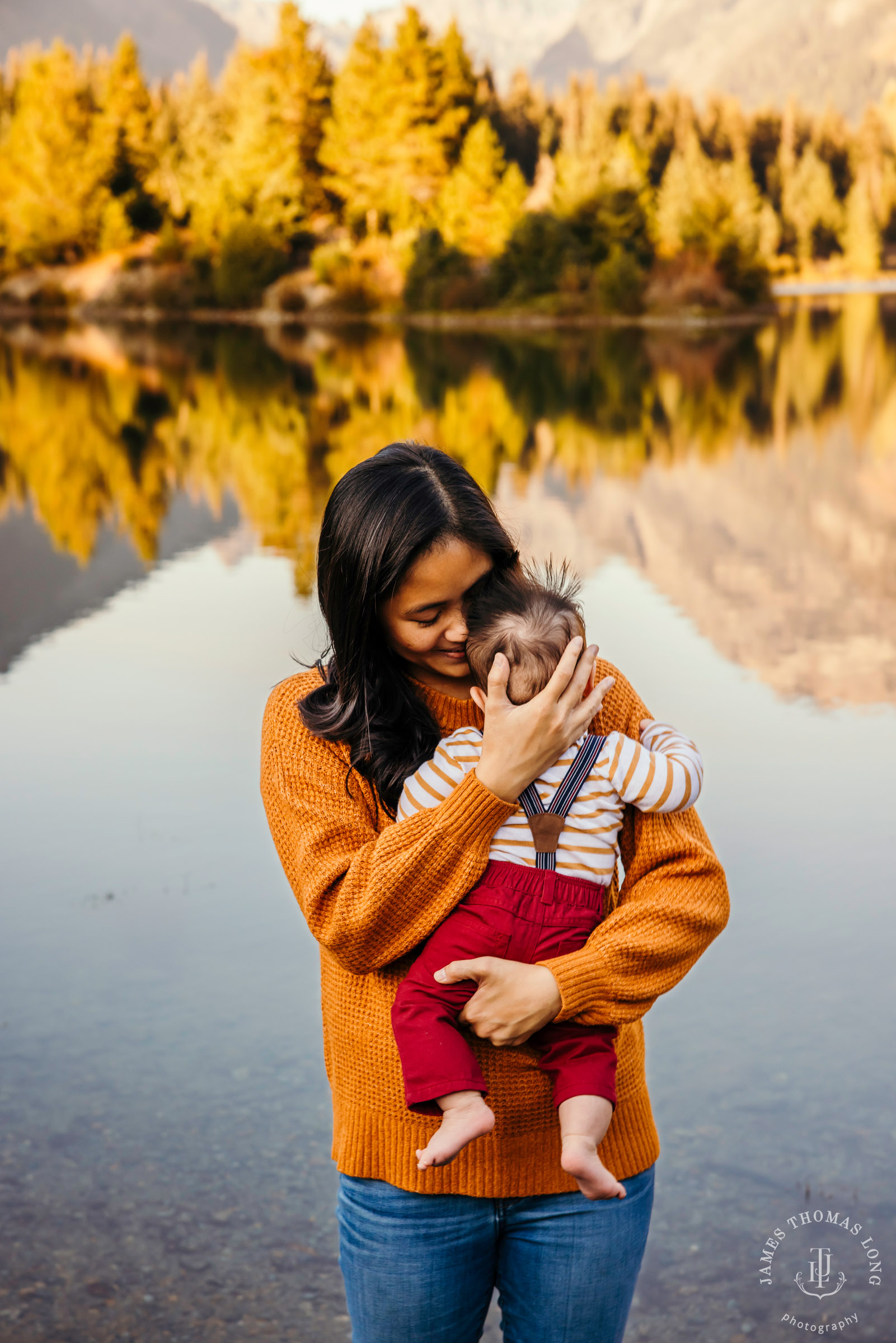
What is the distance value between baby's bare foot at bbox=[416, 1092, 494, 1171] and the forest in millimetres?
42283

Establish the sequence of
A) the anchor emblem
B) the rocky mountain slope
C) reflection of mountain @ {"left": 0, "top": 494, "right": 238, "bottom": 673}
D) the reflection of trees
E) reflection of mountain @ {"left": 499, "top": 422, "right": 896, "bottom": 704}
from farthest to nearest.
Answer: the rocky mountain slope, the reflection of trees, reflection of mountain @ {"left": 0, "top": 494, "right": 238, "bottom": 673}, reflection of mountain @ {"left": 499, "top": 422, "right": 896, "bottom": 704}, the anchor emblem

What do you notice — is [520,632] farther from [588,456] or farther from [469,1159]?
[588,456]

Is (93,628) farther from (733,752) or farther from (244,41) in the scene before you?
(244,41)

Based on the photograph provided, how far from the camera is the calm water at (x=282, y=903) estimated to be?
121 inches

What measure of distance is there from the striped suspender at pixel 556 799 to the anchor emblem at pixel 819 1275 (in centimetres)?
167

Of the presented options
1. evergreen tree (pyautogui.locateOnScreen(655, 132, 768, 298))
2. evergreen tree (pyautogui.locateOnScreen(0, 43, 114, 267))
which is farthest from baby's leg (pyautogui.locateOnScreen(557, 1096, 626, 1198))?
evergreen tree (pyautogui.locateOnScreen(0, 43, 114, 267))

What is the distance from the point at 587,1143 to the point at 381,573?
2.76 ft

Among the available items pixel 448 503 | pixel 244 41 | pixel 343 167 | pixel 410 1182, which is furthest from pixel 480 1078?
pixel 244 41

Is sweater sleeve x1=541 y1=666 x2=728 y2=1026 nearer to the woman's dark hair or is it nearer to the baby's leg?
the baby's leg

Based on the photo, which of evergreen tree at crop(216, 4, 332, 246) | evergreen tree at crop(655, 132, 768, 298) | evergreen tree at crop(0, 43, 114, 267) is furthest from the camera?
evergreen tree at crop(0, 43, 114, 267)

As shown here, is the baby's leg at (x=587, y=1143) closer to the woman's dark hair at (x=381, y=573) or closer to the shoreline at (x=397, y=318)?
the woman's dark hair at (x=381, y=573)

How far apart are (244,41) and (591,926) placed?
66397mm

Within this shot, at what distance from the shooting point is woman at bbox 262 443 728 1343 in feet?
5.98

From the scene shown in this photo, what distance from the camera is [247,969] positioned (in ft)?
14.4
